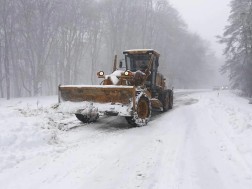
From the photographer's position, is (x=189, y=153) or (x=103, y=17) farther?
(x=103, y=17)

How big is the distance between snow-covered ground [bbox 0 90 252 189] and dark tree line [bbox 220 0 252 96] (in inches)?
860

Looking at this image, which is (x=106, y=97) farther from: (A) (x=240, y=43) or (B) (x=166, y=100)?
(A) (x=240, y=43)

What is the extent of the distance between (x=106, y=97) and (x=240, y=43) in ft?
88.3

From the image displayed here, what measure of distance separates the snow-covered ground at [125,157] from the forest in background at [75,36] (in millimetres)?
23309

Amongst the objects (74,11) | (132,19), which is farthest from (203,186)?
(132,19)

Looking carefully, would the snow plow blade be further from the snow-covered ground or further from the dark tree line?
the dark tree line

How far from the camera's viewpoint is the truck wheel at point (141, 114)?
10.4 m

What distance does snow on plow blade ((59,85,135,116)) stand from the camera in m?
10.1

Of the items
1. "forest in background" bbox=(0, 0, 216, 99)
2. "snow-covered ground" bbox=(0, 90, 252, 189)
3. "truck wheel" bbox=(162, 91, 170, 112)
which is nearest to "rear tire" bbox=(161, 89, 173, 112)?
→ "truck wheel" bbox=(162, 91, 170, 112)

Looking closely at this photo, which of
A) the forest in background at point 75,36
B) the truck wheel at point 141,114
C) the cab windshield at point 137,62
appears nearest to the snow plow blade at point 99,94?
the truck wheel at point 141,114

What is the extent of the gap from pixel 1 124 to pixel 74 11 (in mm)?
30798

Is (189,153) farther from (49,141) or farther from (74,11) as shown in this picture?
(74,11)

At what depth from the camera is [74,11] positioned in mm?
37312

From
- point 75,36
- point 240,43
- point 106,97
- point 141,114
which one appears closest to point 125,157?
point 106,97
